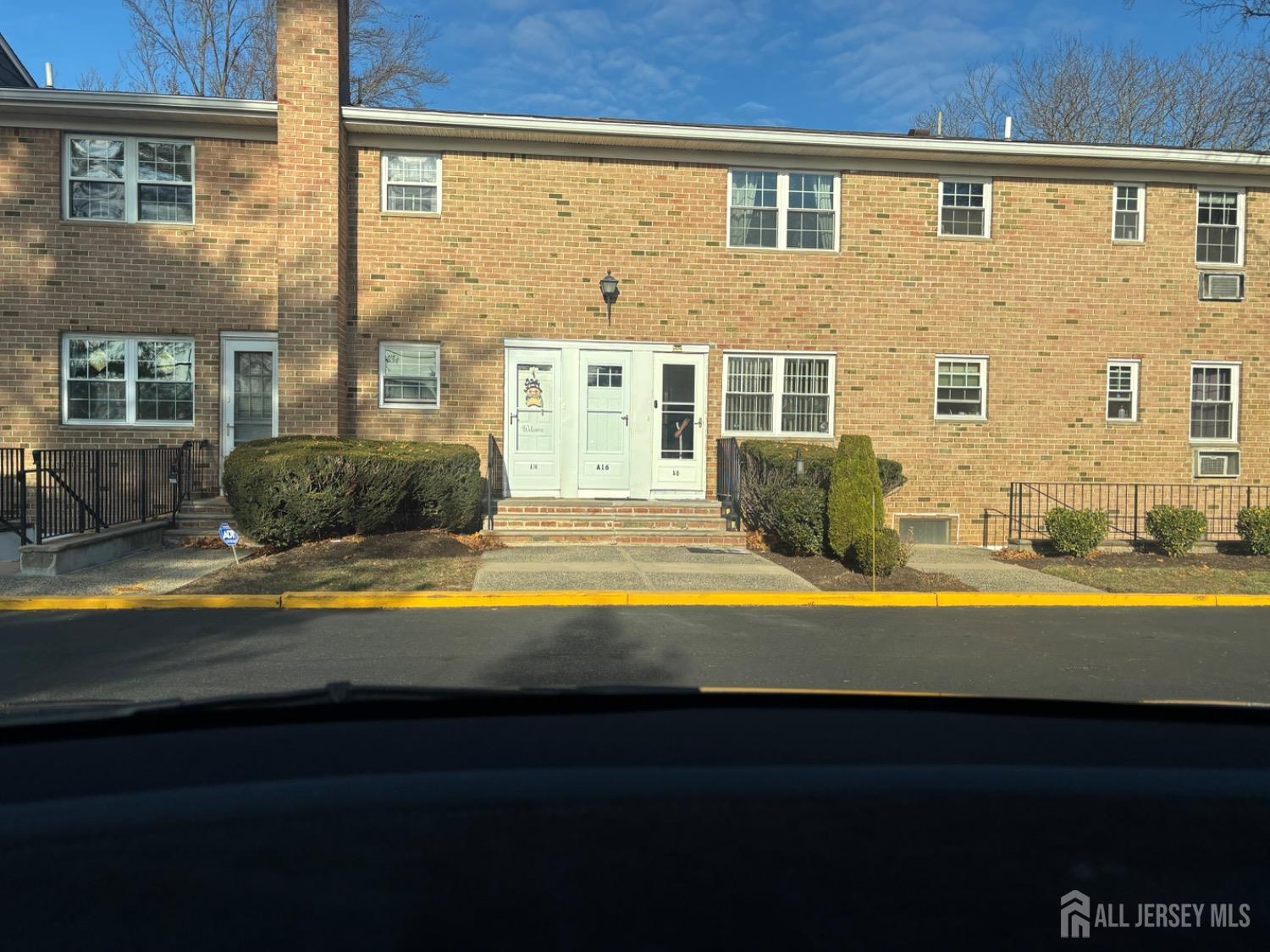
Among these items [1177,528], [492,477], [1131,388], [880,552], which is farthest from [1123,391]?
[492,477]

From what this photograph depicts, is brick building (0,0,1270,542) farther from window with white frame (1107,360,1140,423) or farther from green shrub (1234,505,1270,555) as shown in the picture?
green shrub (1234,505,1270,555)

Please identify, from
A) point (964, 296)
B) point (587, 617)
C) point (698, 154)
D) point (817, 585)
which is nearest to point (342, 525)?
point (587, 617)

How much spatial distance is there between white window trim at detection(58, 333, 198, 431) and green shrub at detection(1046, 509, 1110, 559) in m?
12.9

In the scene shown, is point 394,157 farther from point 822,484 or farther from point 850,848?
point 850,848

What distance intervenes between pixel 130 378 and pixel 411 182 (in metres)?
5.29

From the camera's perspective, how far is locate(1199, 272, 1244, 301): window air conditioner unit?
51.2ft

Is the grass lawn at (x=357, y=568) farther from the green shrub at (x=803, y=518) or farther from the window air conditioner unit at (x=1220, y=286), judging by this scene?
the window air conditioner unit at (x=1220, y=286)

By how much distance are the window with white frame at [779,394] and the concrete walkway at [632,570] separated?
309cm

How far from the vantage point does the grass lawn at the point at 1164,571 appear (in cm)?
1065

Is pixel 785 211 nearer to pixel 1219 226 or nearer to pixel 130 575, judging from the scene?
pixel 1219 226

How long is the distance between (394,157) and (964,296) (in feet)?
31.3

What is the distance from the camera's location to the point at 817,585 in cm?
1036

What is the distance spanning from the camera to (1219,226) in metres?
15.8

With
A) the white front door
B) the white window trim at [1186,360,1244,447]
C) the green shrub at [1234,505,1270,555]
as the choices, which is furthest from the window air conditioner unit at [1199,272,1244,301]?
A: the white front door
